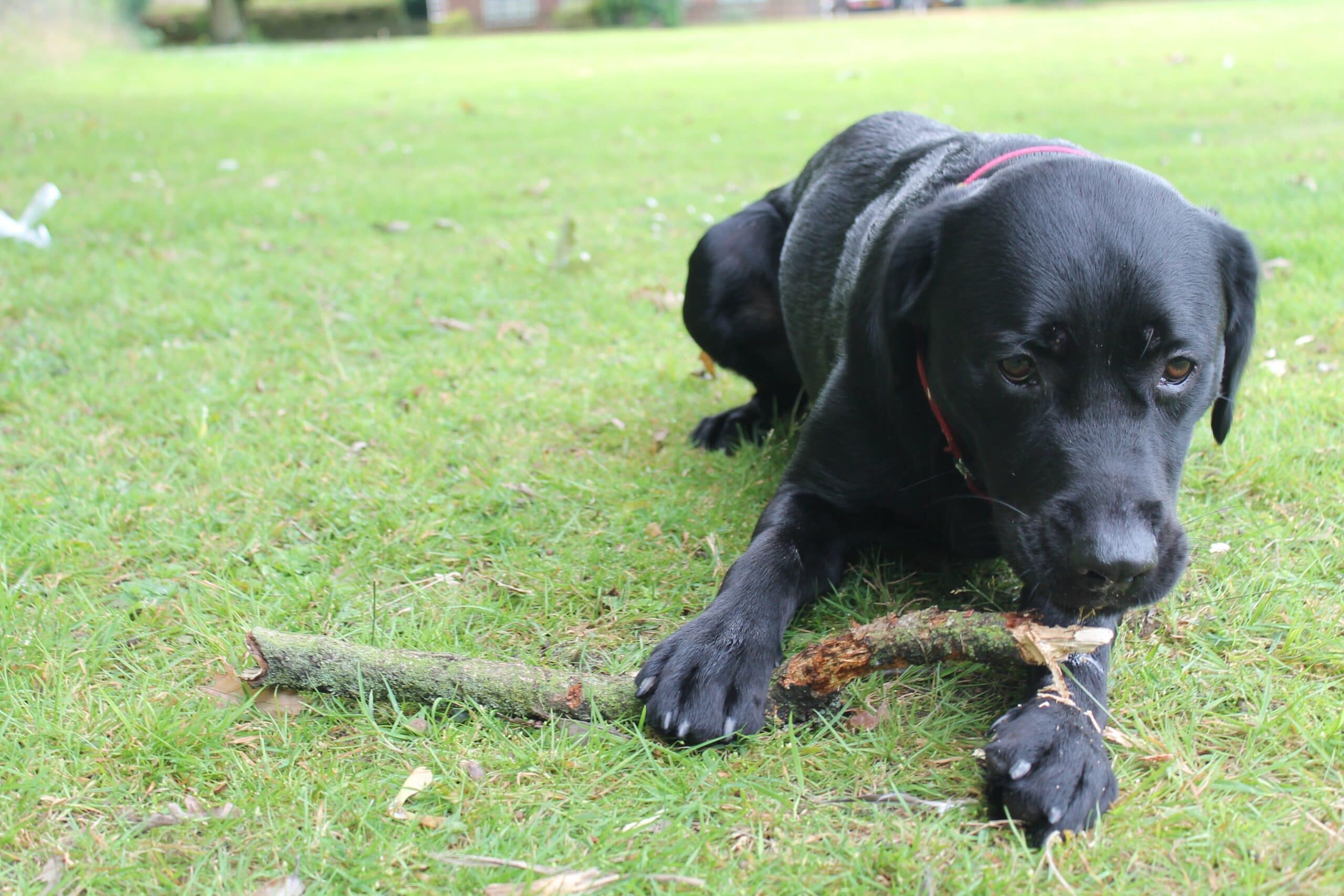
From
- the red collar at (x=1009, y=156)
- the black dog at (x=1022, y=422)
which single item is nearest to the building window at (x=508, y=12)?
the red collar at (x=1009, y=156)

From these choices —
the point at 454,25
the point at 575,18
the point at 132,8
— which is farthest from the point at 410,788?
the point at 132,8

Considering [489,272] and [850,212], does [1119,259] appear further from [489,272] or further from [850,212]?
[489,272]

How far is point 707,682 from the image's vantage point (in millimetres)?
2129

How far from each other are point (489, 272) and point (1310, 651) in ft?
14.8

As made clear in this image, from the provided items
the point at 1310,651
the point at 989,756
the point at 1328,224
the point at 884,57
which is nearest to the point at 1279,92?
the point at 1328,224

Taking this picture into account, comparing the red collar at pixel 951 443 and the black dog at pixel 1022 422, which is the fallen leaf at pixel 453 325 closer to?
the black dog at pixel 1022 422

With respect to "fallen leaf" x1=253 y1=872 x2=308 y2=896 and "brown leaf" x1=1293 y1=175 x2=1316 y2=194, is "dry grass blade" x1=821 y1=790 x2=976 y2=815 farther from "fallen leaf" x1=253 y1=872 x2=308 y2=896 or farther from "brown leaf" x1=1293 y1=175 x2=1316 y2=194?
"brown leaf" x1=1293 y1=175 x2=1316 y2=194

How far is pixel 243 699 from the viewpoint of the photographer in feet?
7.41

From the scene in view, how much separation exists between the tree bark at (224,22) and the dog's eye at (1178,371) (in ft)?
133

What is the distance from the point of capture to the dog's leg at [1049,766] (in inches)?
71.1

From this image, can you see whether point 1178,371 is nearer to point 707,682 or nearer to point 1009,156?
point 1009,156

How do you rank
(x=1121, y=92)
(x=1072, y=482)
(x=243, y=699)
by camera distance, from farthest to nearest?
(x=1121, y=92), (x=243, y=699), (x=1072, y=482)

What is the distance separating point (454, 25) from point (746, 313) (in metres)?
41.8

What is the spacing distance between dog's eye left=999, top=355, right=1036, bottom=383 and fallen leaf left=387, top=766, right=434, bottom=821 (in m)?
1.40
